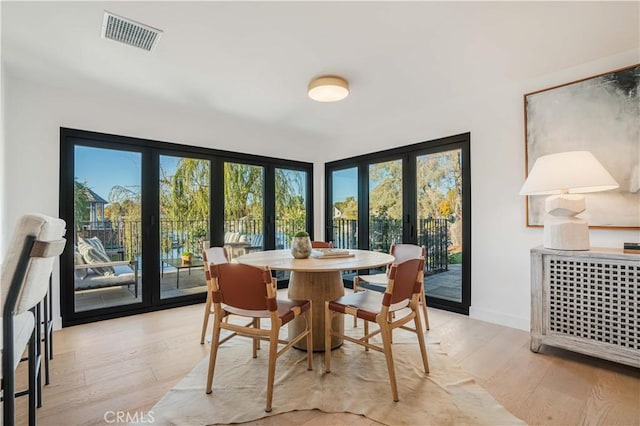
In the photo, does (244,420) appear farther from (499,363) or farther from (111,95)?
(111,95)

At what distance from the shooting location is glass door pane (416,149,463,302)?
3.62 m

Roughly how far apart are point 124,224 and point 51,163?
901mm

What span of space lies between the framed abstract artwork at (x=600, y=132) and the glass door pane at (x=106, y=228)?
14.1 feet

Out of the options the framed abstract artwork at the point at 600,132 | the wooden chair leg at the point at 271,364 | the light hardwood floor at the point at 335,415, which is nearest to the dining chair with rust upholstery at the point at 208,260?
the light hardwood floor at the point at 335,415

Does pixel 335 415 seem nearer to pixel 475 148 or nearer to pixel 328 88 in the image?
pixel 328 88

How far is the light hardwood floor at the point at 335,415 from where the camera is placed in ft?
5.59

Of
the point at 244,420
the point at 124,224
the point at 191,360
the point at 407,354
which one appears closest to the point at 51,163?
the point at 124,224

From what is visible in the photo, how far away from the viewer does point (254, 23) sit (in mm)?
2109

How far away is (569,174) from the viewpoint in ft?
7.38

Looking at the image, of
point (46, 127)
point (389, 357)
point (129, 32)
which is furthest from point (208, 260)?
point (46, 127)

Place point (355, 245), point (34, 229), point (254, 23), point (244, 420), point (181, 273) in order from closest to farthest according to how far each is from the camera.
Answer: point (34, 229)
point (244, 420)
point (254, 23)
point (181, 273)
point (355, 245)

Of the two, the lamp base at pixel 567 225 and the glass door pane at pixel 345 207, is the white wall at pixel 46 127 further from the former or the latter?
the lamp base at pixel 567 225

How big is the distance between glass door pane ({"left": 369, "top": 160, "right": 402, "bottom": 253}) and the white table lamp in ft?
6.21

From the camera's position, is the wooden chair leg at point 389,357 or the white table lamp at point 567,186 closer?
the wooden chair leg at point 389,357
